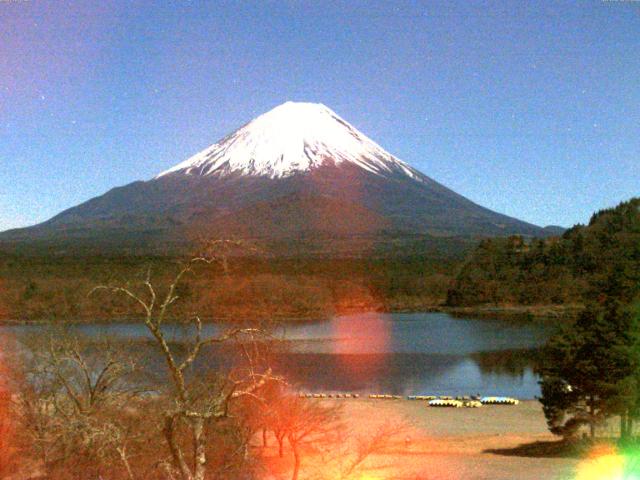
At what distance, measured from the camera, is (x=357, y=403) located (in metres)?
23.3

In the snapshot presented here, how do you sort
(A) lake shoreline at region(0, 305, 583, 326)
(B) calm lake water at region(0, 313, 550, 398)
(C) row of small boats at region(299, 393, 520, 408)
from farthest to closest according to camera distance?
1. (A) lake shoreline at region(0, 305, 583, 326)
2. (B) calm lake water at region(0, 313, 550, 398)
3. (C) row of small boats at region(299, 393, 520, 408)

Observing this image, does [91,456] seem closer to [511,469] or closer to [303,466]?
[303,466]

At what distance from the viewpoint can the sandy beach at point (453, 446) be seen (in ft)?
41.5

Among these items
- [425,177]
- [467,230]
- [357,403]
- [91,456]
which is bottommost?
[357,403]

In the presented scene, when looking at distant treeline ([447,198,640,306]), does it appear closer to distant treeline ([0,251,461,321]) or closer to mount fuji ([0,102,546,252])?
distant treeline ([0,251,461,321])

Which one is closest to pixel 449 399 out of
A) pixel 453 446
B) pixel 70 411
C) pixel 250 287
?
→ pixel 453 446

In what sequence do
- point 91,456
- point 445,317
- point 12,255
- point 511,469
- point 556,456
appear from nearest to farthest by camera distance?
1. point 91,456
2. point 511,469
3. point 556,456
4. point 445,317
5. point 12,255

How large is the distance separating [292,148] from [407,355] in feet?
365

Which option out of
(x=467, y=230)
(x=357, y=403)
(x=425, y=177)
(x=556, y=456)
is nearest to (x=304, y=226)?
(x=467, y=230)

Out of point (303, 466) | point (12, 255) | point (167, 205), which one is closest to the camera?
point (303, 466)

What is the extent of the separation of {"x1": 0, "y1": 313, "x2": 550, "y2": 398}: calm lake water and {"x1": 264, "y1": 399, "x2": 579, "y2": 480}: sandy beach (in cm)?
270

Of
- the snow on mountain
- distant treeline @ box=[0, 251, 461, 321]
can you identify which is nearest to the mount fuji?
the snow on mountain

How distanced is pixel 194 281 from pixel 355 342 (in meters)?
16.7

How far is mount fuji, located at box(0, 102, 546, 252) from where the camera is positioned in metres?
113
